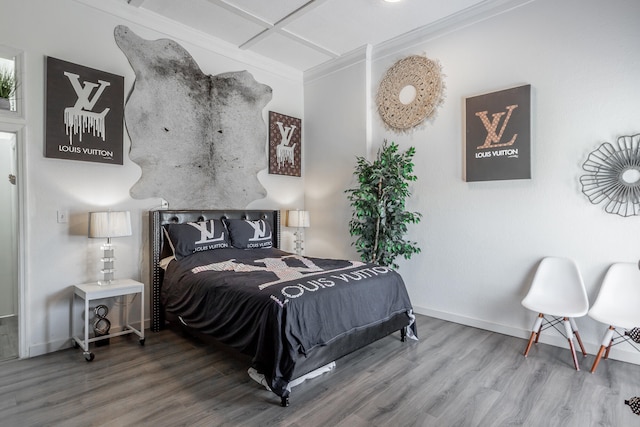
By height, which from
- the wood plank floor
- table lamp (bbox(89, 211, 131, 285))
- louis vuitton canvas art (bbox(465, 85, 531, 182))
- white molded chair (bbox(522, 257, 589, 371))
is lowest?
the wood plank floor

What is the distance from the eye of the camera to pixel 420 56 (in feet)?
13.2

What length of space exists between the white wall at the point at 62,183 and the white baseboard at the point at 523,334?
128 inches

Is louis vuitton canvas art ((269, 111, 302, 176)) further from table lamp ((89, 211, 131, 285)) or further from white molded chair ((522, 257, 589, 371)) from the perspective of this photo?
white molded chair ((522, 257, 589, 371))

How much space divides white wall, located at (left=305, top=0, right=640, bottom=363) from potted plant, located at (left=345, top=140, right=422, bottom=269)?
0.24 metres

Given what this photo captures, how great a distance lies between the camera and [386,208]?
399 cm

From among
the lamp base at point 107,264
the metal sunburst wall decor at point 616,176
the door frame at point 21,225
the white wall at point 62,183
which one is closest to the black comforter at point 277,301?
the lamp base at point 107,264

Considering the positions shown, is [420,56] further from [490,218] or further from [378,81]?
[490,218]

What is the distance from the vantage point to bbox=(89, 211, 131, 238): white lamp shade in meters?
2.99

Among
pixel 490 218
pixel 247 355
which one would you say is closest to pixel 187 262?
pixel 247 355

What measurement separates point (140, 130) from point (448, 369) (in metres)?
3.64

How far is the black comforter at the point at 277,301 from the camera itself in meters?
2.20

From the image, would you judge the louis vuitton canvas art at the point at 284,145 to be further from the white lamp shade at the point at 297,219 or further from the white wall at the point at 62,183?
the white wall at the point at 62,183

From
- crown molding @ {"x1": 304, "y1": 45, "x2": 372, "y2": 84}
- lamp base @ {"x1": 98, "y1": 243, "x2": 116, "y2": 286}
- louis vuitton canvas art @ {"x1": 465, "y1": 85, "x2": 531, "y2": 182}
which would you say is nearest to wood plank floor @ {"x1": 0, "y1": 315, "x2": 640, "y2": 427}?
lamp base @ {"x1": 98, "y1": 243, "x2": 116, "y2": 286}

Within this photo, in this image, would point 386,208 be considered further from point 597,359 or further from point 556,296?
point 597,359
